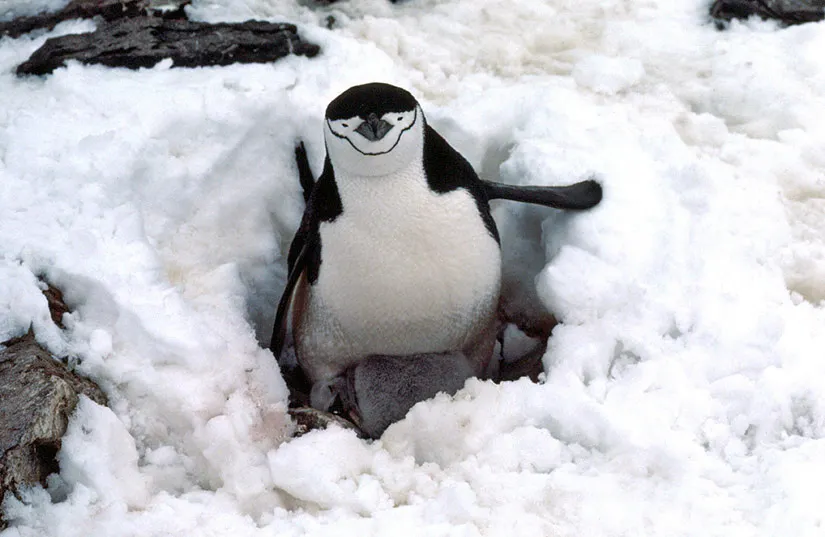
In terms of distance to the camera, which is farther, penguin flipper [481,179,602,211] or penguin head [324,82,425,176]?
penguin flipper [481,179,602,211]

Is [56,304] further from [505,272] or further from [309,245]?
[505,272]

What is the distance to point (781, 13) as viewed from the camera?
9.04ft

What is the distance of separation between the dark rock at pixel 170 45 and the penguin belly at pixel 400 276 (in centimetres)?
83

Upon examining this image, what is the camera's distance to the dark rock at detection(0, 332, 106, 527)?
1375mm

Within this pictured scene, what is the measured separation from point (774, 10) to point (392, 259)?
1705 mm

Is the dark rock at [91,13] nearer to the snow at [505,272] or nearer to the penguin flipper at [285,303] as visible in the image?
the snow at [505,272]

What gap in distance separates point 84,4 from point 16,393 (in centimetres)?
171

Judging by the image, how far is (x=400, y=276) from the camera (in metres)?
1.94

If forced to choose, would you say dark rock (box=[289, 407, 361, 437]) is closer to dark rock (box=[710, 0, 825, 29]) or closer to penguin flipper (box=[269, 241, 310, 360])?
penguin flipper (box=[269, 241, 310, 360])

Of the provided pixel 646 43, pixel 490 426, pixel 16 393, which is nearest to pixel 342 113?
pixel 490 426

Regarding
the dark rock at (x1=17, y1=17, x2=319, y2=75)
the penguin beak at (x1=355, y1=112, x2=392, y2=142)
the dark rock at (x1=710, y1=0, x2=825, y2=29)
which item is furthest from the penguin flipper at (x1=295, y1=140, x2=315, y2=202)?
the dark rock at (x1=710, y1=0, x2=825, y2=29)

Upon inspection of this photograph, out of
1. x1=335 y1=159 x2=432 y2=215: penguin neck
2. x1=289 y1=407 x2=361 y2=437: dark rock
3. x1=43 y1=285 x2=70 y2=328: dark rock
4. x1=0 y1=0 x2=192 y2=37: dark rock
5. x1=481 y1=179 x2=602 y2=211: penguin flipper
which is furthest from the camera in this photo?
x1=0 y1=0 x2=192 y2=37: dark rock

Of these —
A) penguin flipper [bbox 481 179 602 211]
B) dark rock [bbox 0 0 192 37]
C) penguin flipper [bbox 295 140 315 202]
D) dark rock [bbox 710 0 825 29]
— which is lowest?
penguin flipper [bbox 295 140 315 202]

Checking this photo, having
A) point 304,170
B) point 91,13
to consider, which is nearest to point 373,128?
point 304,170
